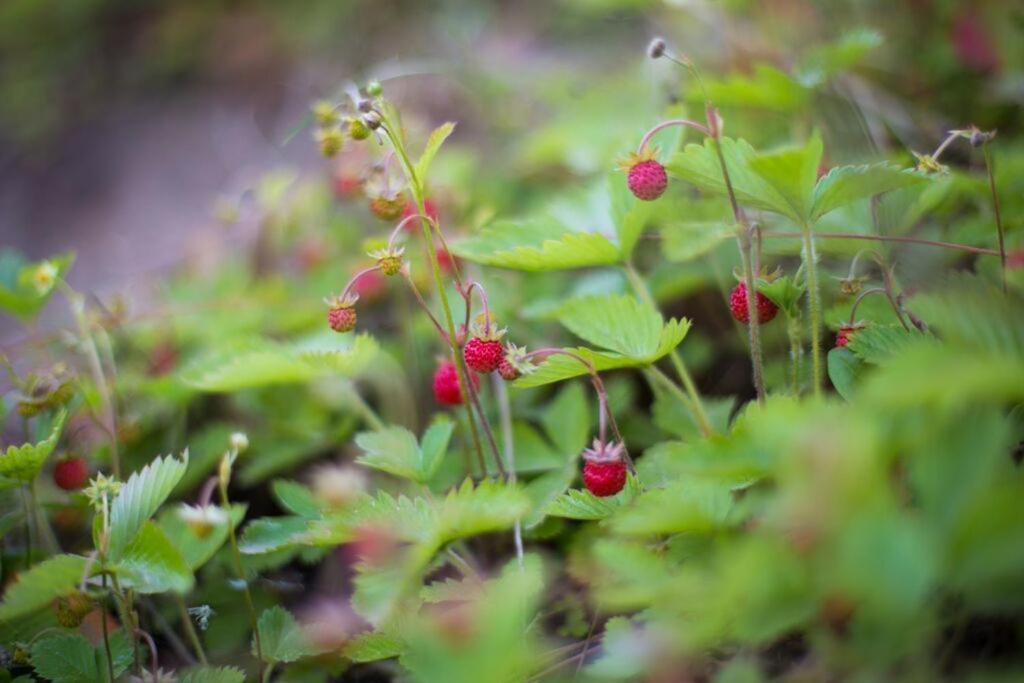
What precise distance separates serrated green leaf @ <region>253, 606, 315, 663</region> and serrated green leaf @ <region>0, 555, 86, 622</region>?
0.79 feet

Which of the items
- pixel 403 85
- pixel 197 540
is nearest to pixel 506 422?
pixel 197 540

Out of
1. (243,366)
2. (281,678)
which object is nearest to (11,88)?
(243,366)

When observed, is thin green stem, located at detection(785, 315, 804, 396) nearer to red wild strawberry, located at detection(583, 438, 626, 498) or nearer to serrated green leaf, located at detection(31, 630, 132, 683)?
red wild strawberry, located at detection(583, 438, 626, 498)

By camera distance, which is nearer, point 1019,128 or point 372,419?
point 372,419

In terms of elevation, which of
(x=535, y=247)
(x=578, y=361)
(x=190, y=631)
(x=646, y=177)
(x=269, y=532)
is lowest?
(x=190, y=631)

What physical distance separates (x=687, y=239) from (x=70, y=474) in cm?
104

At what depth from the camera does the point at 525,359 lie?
3.16 ft

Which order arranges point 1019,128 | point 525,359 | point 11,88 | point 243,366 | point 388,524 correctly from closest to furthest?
1. point 388,524
2. point 525,359
3. point 243,366
4. point 1019,128
5. point 11,88

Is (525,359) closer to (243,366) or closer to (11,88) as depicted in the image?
(243,366)

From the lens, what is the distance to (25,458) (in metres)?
1.00

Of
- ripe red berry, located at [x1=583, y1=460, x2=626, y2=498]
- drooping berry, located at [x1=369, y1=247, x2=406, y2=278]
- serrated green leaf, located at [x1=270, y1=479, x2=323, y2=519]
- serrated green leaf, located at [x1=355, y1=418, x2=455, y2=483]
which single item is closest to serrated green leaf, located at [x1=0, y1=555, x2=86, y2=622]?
serrated green leaf, located at [x1=270, y1=479, x2=323, y2=519]

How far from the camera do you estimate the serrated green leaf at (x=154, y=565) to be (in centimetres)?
85

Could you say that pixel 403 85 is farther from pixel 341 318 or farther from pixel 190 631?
pixel 190 631

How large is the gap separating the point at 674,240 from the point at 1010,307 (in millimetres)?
538
